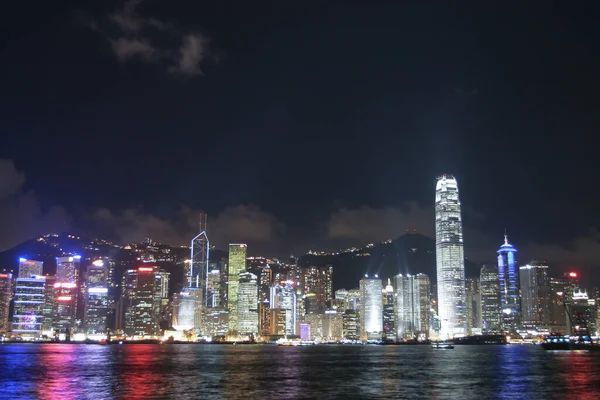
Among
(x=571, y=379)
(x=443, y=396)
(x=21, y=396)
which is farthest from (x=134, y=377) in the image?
(x=571, y=379)

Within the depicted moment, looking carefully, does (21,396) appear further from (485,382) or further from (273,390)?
(485,382)

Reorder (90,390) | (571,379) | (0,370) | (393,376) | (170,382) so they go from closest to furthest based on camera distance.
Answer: (90,390)
(170,382)
(571,379)
(393,376)
(0,370)

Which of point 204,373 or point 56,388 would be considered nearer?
point 56,388

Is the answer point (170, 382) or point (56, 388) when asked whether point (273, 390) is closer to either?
point (170, 382)

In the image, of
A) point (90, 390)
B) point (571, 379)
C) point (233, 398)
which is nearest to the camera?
point (233, 398)

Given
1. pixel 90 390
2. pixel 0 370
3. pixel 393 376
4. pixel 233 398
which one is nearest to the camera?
pixel 233 398

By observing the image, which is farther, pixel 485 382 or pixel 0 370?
pixel 0 370

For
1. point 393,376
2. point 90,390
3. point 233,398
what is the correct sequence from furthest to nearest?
1. point 393,376
2. point 90,390
3. point 233,398

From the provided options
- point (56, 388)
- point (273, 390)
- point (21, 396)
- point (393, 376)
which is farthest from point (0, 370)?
point (393, 376)
